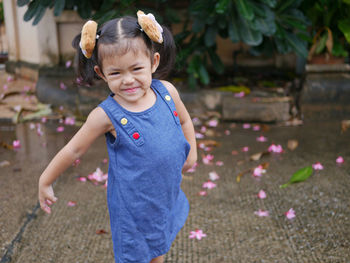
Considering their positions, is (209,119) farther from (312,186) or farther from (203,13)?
(312,186)

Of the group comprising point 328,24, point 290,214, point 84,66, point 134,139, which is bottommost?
point 290,214

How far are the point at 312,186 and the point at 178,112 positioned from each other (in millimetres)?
1452

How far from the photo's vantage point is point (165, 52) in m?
1.77

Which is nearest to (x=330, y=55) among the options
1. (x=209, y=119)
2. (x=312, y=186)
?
(x=209, y=119)

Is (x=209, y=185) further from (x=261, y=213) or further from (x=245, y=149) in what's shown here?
(x=245, y=149)

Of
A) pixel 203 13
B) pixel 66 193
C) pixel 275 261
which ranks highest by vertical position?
pixel 203 13

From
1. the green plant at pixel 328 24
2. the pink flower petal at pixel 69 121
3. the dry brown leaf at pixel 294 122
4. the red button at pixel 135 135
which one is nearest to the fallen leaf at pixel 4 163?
the pink flower petal at pixel 69 121

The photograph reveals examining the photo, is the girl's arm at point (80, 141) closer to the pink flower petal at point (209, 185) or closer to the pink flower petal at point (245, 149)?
the pink flower petal at point (209, 185)

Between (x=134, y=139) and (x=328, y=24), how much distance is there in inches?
128

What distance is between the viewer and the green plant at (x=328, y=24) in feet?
13.3

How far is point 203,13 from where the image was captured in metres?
3.81

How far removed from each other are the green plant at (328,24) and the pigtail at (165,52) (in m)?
2.58

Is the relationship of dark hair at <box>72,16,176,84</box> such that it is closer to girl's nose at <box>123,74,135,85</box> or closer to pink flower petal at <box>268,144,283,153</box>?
girl's nose at <box>123,74,135,85</box>

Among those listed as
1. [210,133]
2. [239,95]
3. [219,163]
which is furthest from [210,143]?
[239,95]
